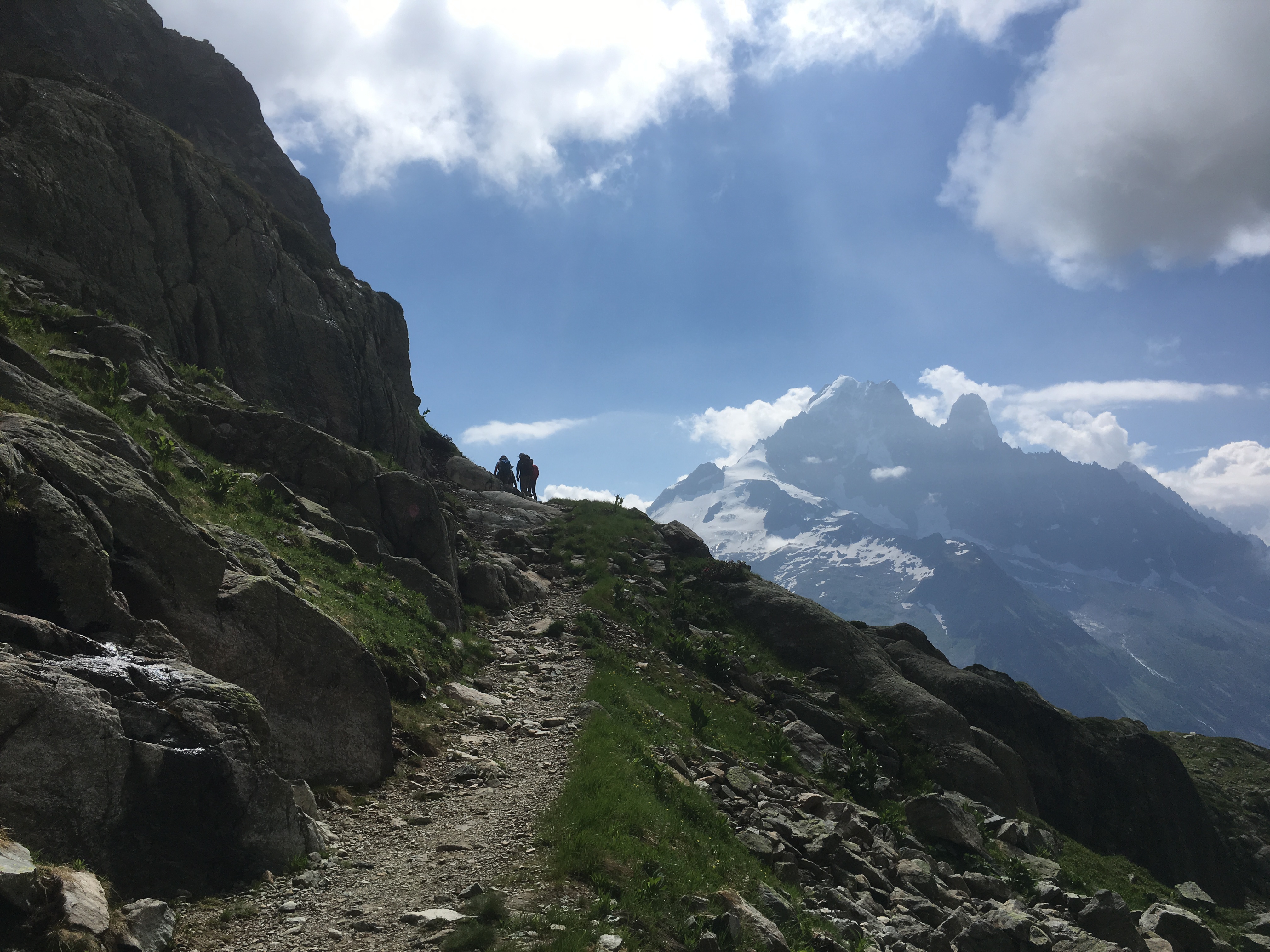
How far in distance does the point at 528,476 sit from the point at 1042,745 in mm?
40911

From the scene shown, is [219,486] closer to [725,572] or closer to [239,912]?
[239,912]

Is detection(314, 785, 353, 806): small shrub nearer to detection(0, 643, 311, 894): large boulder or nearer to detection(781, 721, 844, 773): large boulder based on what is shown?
detection(0, 643, 311, 894): large boulder

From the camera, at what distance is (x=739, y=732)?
24.3 metres

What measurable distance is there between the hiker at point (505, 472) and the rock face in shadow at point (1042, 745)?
2935 cm

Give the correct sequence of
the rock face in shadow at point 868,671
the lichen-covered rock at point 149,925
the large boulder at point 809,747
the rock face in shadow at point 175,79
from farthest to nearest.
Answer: the rock face in shadow at point 175,79 → the rock face in shadow at point 868,671 → the large boulder at point 809,747 → the lichen-covered rock at point 149,925

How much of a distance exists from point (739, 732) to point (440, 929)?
17.5m

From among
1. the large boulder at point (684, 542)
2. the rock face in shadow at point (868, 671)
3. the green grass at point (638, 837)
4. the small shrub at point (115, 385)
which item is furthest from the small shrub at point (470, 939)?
the large boulder at point (684, 542)

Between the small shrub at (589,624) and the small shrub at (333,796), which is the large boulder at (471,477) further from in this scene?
the small shrub at (333,796)

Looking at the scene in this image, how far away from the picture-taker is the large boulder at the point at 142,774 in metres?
7.38

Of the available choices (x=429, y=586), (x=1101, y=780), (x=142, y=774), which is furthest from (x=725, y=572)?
(x=142, y=774)

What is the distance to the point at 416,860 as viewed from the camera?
10562 mm

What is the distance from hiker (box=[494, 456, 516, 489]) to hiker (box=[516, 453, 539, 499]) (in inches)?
58.3

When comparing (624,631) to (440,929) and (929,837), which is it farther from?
(440,929)

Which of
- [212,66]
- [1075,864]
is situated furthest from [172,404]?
[212,66]
